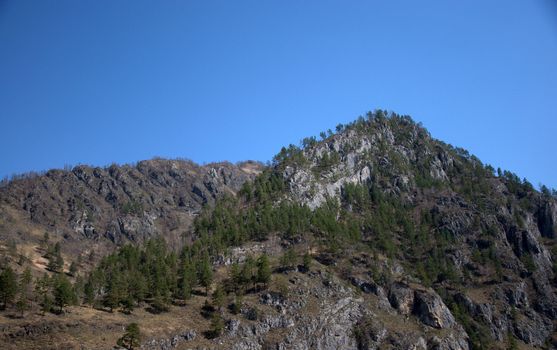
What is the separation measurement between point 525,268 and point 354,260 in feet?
239

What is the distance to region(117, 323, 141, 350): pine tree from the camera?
343ft

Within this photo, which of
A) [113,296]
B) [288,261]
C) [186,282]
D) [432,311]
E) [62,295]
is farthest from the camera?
[288,261]

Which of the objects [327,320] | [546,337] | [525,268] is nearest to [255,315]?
[327,320]

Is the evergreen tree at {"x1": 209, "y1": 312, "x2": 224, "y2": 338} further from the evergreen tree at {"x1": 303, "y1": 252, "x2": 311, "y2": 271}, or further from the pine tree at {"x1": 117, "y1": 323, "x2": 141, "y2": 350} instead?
the evergreen tree at {"x1": 303, "y1": 252, "x2": 311, "y2": 271}

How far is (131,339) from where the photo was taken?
345ft

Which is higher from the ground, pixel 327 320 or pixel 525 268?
pixel 525 268

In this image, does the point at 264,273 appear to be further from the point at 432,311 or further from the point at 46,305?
the point at 46,305

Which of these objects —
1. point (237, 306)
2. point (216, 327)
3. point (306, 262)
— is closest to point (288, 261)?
point (306, 262)

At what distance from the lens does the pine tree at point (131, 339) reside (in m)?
104

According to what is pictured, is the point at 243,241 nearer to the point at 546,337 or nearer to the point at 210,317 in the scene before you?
the point at 210,317

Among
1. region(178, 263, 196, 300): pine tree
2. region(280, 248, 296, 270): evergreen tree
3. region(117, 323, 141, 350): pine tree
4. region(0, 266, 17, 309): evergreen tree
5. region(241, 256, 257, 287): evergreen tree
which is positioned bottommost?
region(117, 323, 141, 350): pine tree

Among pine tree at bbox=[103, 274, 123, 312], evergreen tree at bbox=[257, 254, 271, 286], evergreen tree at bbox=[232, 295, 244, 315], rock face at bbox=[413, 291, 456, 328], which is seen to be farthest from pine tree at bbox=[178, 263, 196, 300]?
rock face at bbox=[413, 291, 456, 328]

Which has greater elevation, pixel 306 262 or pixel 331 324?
pixel 306 262

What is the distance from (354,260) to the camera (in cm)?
17188
